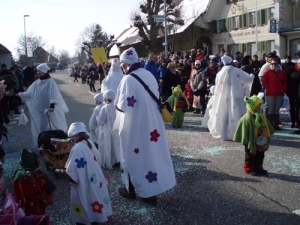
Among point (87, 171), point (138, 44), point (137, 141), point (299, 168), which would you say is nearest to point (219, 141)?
point (299, 168)

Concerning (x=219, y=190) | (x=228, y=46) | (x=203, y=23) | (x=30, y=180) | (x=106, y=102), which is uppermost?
(x=203, y=23)

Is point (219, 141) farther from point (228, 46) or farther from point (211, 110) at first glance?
point (228, 46)

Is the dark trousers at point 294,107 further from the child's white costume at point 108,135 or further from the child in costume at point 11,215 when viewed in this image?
the child in costume at point 11,215

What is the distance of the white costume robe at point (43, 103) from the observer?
24.8 ft

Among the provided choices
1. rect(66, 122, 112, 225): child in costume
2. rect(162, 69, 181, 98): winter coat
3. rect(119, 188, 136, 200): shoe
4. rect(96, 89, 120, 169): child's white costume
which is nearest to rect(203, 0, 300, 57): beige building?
rect(162, 69, 181, 98): winter coat

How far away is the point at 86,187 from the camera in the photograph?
4.11 meters

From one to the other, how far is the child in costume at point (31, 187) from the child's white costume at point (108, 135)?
8.21ft

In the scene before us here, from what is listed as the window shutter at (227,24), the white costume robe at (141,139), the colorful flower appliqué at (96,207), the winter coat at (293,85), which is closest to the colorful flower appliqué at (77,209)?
the colorful flower appliqué at (96,207)

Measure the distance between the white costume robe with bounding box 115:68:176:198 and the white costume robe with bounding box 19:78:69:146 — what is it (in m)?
3.20

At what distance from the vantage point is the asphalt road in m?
4.42

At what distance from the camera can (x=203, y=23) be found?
35.3 m

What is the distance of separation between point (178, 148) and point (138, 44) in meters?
39.5

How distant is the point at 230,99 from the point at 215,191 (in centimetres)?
342

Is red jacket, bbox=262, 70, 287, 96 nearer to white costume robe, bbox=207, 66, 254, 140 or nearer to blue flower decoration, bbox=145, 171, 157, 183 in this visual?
white costume robe, bbox=207, 66, 254, 140
